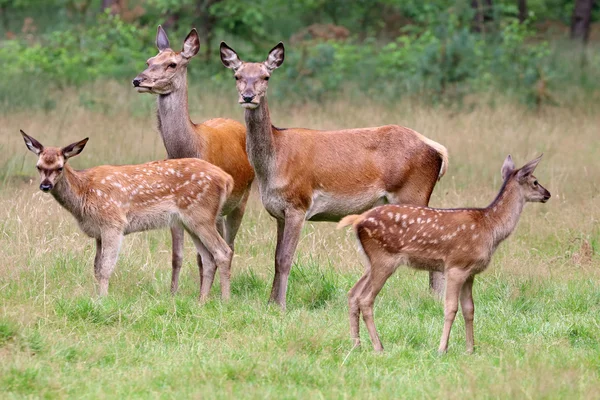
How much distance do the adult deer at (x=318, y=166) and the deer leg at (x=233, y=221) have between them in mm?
648

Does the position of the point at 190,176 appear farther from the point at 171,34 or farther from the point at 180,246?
the point at 171,34

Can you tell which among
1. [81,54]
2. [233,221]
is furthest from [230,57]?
[81,54]

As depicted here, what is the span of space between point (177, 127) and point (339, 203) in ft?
5.25

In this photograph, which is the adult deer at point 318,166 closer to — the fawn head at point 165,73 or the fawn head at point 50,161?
the fawn head at point 165,73

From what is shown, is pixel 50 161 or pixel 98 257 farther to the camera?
pixel 98 257

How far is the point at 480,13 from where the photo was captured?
26141 mm

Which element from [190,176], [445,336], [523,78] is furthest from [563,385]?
[523,78]

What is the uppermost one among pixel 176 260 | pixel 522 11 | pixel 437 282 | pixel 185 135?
pixel 185 135

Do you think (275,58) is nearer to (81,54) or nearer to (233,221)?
(233,221)

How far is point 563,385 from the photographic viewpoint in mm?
6129

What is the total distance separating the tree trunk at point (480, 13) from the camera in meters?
25.8

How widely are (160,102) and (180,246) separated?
1.34 metres

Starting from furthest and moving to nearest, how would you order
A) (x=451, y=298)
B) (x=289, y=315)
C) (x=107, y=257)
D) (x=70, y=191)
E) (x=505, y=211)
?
(x=70, y=191), (x=107, y=257), (x=289, y=315), (x=505, y=211), (x=451, y=298)

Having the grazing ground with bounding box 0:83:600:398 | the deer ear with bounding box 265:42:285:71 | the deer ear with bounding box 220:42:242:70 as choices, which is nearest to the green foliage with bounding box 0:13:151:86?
the grazing ground with bounding box 0:83:600:398
